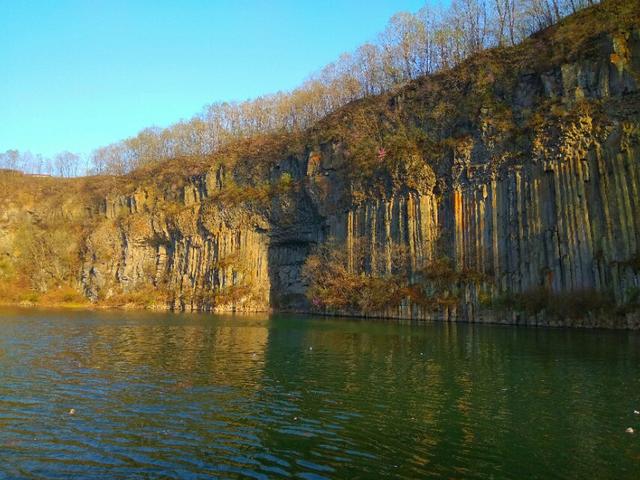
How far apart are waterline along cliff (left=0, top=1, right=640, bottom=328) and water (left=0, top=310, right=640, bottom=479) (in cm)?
1933

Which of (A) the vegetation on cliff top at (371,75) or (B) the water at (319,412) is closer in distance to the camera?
(B) the water at (319,412)

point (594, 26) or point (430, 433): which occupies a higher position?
point (594, 26)

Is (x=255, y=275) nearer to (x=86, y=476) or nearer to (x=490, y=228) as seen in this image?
(x=490, y=228)

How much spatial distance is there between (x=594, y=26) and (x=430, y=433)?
5609 centimetres

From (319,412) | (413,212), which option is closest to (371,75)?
(413,212)

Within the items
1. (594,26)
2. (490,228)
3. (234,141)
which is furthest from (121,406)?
(234,141)

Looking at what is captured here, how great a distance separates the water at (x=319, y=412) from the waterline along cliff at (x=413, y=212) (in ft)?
63.4

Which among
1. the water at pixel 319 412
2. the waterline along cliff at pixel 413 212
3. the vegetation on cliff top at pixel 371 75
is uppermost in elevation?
the vegetation on cliff top at pixel 371 75

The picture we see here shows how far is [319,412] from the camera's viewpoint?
16109 mm

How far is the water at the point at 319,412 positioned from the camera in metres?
11.6

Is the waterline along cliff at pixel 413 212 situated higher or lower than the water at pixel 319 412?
higher

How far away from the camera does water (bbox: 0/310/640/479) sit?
11641 millimetres

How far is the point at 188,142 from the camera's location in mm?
122000

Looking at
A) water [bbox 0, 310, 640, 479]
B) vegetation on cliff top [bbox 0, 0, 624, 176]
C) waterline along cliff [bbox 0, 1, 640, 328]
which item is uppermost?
vegetation on cliff top [bbox 0, 0, 624, 176]
